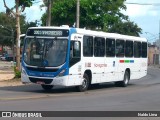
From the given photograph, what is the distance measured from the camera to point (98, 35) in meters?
25.1

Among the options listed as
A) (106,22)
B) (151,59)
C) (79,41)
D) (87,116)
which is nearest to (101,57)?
(79,41)

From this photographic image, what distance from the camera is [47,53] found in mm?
22156

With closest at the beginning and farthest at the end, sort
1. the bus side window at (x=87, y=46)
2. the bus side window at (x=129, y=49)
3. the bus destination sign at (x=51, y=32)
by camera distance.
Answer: the bus destination sign at (x=51, y=32) → the bus side window at (x=87, y=46) → the bus side window at (x=129, y=49)

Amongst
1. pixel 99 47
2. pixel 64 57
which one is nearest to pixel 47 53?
pixel 64 57

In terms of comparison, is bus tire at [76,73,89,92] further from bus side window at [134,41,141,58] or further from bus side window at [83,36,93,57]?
bus side window at [134,41,141,58]

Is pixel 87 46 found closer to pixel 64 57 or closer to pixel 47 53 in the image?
pixel 64 57

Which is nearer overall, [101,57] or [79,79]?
[79,79]

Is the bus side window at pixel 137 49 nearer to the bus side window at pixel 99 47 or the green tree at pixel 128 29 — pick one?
the bus side window at pixel 99 47

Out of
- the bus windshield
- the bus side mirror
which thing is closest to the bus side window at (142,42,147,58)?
the bus side mirror

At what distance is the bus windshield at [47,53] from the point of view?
2205cm

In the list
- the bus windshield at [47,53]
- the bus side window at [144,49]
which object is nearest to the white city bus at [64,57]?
the bus windshield at [47,53]

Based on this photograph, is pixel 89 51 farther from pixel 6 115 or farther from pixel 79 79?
pixel 6 115

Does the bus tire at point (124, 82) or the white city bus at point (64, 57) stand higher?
the white city bus at point (64, 57)

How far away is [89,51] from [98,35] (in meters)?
1.45
